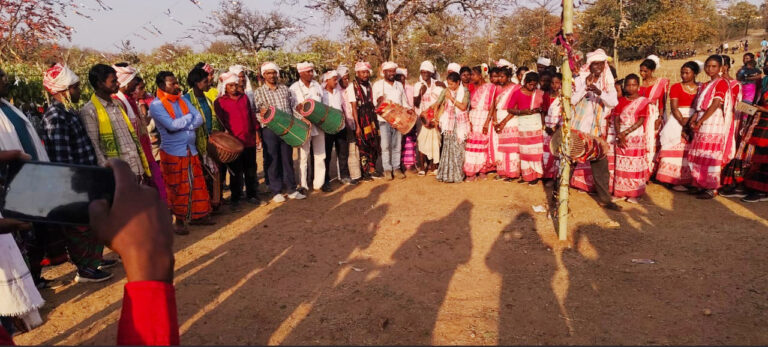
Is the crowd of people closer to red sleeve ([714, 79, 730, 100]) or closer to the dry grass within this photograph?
red sleeve ([714, 79, 730, 100])

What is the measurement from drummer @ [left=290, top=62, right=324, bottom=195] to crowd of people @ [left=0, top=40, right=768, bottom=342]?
2cm

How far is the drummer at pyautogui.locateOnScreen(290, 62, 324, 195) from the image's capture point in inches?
264

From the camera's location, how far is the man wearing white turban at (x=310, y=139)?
22.0ft

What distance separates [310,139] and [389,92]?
5.02 ft

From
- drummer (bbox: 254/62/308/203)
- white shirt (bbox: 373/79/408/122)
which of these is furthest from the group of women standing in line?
drummer (bbox: 254/62/308/203)

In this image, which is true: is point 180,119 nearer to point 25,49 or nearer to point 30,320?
point 30,320

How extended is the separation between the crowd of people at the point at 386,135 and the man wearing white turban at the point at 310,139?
0.02 m

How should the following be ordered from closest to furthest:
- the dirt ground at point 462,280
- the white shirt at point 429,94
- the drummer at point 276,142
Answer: the dirt ground at point 462,280, the drummer at point 276,142, the white shirt at point 429,94

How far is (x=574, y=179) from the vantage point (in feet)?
21.4

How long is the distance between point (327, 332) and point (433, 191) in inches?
157

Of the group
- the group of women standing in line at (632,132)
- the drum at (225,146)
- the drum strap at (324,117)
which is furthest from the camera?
the drum strap at (324,117)

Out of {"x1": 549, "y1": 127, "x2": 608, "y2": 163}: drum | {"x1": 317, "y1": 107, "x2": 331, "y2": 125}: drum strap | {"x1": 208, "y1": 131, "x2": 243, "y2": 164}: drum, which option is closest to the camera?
{"x1": 549, "y1": 127, "x2": 608, "y2": 163}: drum

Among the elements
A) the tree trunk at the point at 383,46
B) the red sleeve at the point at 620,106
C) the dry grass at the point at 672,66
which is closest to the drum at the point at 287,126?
the red sleeve at the point at 620,106

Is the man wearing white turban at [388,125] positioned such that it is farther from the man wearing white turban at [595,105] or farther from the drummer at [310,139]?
the man wearing white turban at [595,105]
